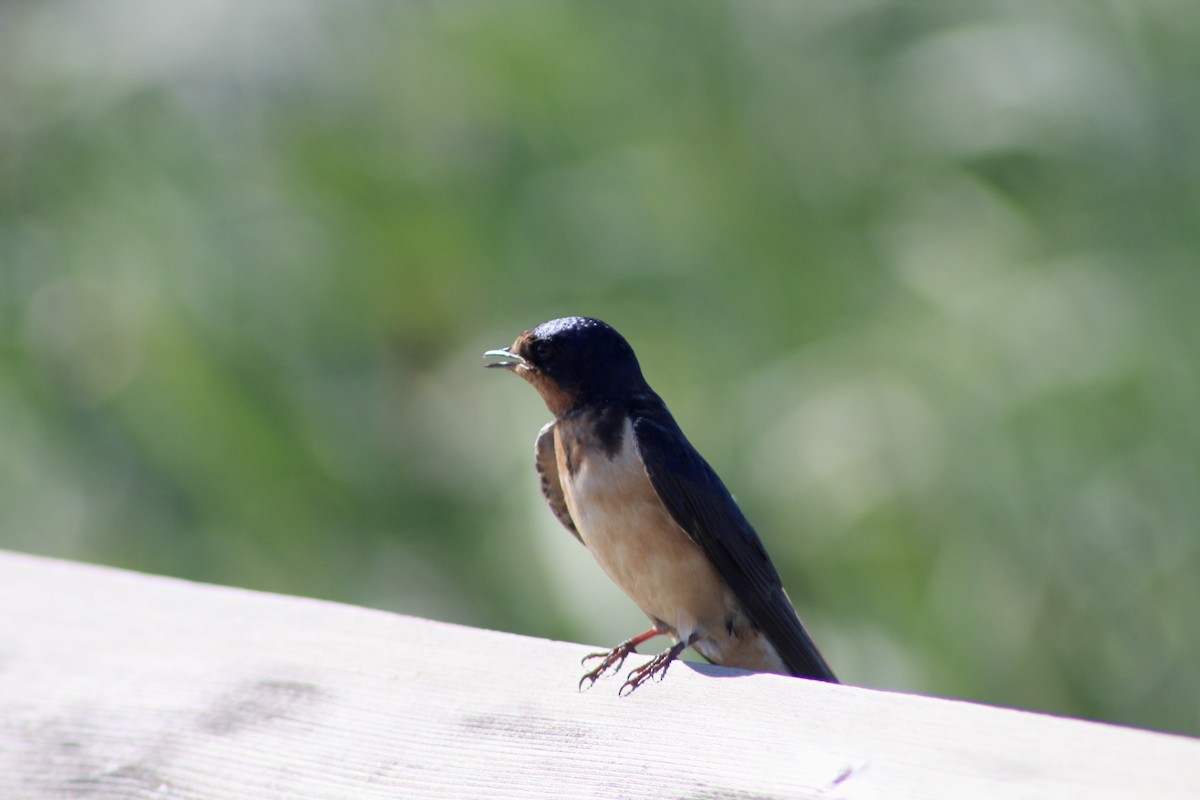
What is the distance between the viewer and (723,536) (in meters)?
2.25

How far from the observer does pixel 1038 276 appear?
3865mm

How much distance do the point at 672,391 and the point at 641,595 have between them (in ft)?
5.85

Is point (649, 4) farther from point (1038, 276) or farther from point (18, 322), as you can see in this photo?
point (18, 322)

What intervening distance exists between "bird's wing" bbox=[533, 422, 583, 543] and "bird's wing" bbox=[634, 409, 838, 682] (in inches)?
11.3

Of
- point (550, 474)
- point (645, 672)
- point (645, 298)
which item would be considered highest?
point (645, 298)

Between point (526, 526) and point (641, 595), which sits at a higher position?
point (526, 526)

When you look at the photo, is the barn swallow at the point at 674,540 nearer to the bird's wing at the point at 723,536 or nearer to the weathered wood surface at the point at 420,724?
the bird's wing at the point at 723,536

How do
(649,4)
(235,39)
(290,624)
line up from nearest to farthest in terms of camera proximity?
(290,624), (649,4), (235,39)

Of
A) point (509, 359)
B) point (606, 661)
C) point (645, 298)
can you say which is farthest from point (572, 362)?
point (645, 298)

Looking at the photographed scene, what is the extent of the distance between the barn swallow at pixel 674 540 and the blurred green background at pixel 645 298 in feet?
4.40

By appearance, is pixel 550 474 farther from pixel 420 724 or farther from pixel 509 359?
pixel 420 724

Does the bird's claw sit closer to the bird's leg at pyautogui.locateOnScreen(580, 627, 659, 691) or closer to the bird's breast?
the bird's leg at pyautogui.locateOnScreen(580, 627, 659, 691)

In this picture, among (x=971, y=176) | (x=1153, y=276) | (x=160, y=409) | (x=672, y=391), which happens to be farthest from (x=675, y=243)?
(x=160, y=409)

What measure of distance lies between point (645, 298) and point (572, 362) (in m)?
1.97
